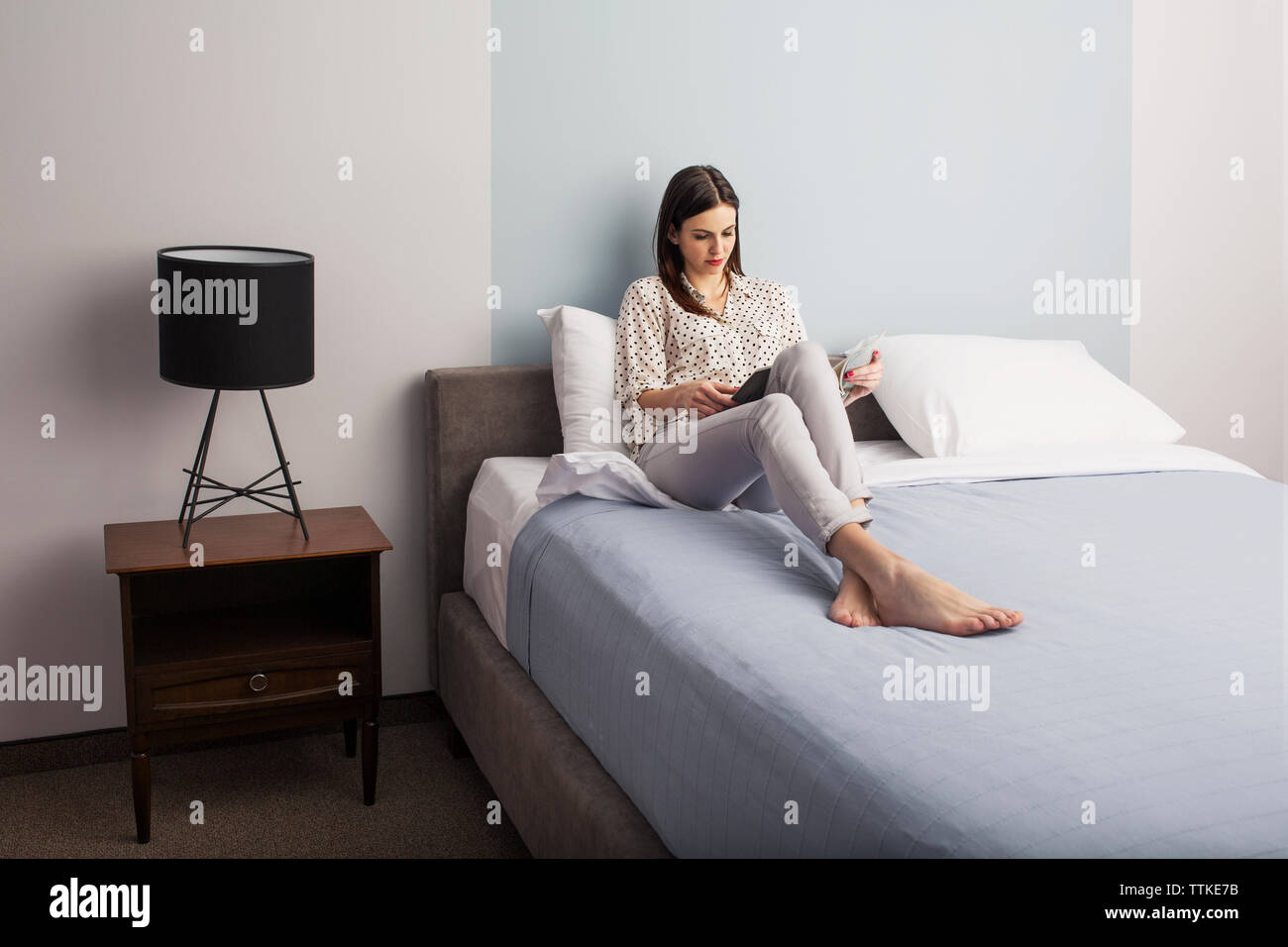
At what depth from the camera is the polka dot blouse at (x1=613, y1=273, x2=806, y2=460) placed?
247 centimetres

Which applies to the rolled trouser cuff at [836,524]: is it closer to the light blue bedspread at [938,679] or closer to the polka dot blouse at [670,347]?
the light blue bedspread at [938,679]

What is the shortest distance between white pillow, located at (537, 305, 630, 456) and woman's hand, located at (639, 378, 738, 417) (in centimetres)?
12

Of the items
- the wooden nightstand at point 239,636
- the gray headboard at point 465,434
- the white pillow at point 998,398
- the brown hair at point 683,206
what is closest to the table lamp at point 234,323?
the wooden nightstand at point 239,636

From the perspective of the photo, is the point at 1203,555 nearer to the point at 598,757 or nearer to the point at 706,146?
the point at 598,757

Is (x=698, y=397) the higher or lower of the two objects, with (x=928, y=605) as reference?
higher

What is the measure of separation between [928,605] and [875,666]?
0.22 metres

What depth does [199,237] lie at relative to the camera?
2.32m

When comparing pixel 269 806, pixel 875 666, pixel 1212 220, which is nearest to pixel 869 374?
pixel 875 666

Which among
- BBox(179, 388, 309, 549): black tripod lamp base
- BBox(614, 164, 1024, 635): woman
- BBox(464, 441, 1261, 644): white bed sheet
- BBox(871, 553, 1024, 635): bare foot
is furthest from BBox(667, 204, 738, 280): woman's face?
BBox(871, 553, 1024, 635): bare foot

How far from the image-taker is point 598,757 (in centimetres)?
173

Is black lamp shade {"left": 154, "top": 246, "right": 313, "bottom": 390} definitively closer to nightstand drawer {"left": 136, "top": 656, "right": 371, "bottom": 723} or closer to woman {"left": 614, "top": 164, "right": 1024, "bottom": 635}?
nightstand drawer {"left": 136, "top": 656, "right": 371, "bottom": 723}

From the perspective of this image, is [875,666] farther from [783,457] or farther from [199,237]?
[199,237]
